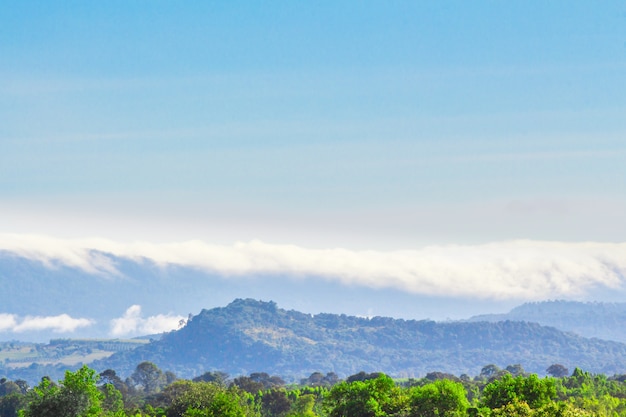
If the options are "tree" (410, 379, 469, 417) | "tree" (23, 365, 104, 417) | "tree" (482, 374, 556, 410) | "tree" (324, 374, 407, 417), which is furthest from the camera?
"tree" (324, 374, 407, 417)

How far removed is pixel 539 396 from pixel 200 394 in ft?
223

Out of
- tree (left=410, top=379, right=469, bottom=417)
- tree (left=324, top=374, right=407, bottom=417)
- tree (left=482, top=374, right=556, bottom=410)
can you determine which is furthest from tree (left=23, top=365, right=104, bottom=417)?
tree (left=482, top=374, right=556, bottom=410)

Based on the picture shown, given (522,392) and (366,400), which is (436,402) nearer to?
(366,400)

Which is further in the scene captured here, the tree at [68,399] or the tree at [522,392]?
the tree at [68,399]

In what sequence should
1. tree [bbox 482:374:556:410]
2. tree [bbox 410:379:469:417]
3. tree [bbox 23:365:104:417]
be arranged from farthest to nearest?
1. tree [bbox 410:379:469:417]
2. tree [bbox 23:365:104:417]
3. tree [bbox 482:374:556:410]

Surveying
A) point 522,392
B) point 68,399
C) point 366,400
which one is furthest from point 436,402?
point 68,399

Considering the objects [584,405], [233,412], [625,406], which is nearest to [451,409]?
[233,412]

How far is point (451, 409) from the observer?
410 ft

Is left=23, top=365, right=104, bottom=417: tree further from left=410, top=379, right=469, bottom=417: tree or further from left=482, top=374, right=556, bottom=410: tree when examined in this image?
left=482, top=374, right=556, bottom=410: tree

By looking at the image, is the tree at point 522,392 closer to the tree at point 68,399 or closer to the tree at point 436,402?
the tree at point 436,402

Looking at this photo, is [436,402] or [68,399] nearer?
→ [68,399]

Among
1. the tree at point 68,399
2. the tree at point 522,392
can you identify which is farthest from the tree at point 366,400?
the tree at point 68,399

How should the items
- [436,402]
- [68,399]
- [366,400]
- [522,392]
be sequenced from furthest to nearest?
[366,400]
[436,402]
[522,392]
[68,399]

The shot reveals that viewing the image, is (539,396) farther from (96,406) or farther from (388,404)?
(96,406)
